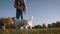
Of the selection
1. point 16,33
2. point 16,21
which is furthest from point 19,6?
point 16,33

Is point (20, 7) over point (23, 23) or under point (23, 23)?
over

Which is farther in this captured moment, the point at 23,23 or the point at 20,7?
the point at 20,7

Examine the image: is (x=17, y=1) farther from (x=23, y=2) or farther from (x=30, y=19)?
(x=30, y=19)

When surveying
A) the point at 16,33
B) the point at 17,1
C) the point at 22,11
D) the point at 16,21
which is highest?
the point at 17,1

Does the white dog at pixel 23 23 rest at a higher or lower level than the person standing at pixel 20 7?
lower

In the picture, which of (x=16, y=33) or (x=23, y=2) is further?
(x=23, y=2)

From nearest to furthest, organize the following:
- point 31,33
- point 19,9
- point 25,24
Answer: point 31,33 < point 25,24 < point 19,9

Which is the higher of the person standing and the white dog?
the person standing

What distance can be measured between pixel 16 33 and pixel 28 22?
919 mm

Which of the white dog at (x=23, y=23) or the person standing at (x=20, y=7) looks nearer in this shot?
the white dog at (x=23, y=23)

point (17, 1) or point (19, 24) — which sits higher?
point (17, 1)

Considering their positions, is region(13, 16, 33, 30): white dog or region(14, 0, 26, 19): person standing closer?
region(13, 16, 33, 30): white dog

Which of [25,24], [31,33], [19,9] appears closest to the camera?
[31,33]

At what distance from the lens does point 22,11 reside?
22.6ft
